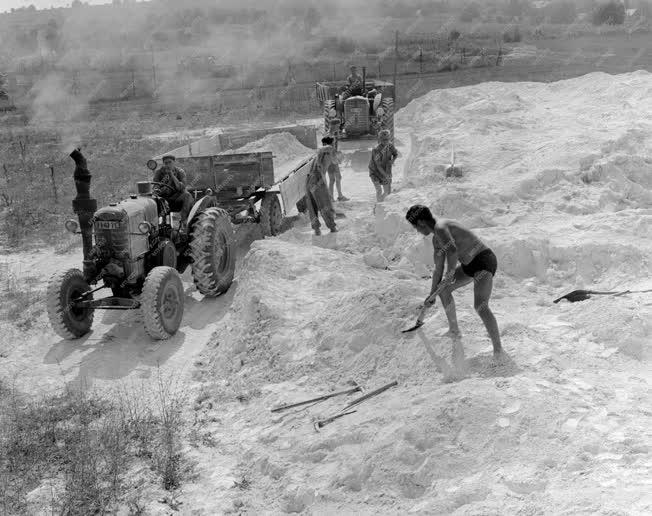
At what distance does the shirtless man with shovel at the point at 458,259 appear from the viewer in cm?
545

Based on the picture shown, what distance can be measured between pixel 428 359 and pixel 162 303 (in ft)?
10.8

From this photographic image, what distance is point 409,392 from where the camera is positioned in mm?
5336

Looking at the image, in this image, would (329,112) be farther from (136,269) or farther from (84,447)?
(84,447)

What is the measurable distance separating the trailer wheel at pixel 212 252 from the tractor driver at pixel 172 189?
52 centimetres

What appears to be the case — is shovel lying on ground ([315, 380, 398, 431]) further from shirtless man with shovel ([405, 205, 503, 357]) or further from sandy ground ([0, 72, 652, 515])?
shirtless man with shovel ([405, 205, 503, 357])

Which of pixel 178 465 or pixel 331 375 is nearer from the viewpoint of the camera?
pixel 178 465

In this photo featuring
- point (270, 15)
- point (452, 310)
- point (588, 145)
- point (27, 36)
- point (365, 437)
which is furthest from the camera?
point (270, 15)

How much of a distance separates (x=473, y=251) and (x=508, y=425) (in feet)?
5.26

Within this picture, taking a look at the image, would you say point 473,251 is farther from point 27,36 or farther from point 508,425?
point 27,36

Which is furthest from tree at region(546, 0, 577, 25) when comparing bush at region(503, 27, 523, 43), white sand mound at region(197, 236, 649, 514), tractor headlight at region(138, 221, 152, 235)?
white sand mound at region(197, 236, 649, 514)

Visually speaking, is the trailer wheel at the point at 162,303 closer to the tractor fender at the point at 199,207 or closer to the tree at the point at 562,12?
the tractor fender at the point at 199,207

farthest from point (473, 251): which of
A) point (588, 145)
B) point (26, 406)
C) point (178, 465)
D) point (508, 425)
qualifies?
point (588, 145)

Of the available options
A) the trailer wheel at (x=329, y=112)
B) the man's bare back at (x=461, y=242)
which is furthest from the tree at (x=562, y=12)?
the man's bare back at (x=461, y=242)

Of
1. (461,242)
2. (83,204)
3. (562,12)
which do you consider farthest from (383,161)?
(562,12)
